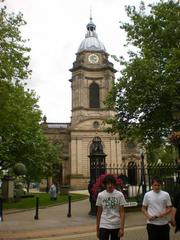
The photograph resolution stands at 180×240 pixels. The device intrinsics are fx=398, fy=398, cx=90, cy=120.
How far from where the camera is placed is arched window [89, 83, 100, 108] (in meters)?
65.6

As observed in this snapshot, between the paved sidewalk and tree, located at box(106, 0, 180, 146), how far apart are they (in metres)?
6.54

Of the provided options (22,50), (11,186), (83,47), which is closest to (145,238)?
(22,50)

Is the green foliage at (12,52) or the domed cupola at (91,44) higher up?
the domed cupola at (91,44)

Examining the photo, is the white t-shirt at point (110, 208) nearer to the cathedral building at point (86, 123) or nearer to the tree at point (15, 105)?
the tree at point (15, 105)

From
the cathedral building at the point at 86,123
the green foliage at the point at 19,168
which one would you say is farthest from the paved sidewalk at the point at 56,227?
the cathedral building at the point at 86,123

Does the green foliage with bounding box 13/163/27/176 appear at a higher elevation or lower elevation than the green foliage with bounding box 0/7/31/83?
lower

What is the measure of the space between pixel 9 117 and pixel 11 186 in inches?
349

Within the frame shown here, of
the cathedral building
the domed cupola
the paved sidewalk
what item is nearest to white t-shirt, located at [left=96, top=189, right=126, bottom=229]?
the paved sidewalk

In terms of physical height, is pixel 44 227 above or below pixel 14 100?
below

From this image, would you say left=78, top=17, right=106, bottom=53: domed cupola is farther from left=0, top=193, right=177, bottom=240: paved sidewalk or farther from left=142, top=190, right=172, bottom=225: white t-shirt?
left=142, top=190, right=172, bottom=225: white t-shirt

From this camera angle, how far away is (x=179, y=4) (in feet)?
77.1

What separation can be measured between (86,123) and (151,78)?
137 feet

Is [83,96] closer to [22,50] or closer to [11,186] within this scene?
[11,186]

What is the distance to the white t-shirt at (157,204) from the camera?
7.53 meters
